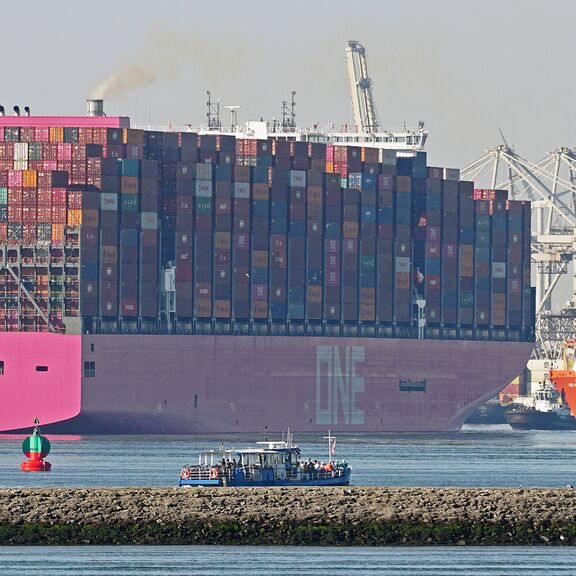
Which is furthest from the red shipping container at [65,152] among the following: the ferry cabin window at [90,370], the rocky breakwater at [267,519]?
the rocky breakwater at [267,519]

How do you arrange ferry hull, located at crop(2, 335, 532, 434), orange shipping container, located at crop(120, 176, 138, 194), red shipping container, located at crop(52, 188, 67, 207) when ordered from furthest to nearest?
ferry hull, located at crop(2, 335, 532, 434)
orange shipping container, located at crop(120, 176, 138, 194)
red shipping container, located at crop(52, 188, 67, 207)

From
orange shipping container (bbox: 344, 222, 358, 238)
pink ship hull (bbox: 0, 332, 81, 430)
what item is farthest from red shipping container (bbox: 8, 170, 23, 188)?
orange shipping container (bbox: 344, 222, 358, 238)

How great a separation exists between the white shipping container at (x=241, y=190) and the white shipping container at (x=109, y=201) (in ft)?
23.6

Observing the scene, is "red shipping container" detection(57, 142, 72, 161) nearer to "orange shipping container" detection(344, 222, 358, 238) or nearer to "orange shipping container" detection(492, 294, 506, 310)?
"orange shipping container" detection(344, 222, 358, 238)

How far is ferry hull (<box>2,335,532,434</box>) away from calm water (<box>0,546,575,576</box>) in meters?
67.2

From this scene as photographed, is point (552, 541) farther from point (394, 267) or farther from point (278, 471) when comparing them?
point (394, 267)

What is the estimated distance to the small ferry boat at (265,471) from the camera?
5969 cm

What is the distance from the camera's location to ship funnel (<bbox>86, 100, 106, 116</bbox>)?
387 ft

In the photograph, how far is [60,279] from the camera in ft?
361

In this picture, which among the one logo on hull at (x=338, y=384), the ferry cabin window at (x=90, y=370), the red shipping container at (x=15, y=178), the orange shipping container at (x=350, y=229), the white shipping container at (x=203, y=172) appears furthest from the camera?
the orange shipping container at (x=350, y=229)

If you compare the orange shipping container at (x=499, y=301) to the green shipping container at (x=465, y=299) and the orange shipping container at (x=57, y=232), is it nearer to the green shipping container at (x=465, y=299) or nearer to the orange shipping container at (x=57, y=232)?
the green shipping container at (x=465, y=299)

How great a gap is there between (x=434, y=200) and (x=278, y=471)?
6453 centimetres

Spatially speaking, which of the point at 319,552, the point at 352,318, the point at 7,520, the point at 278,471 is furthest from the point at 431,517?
the point at 352,318

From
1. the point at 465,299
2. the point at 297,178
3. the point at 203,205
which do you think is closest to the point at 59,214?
the point at 203,205
